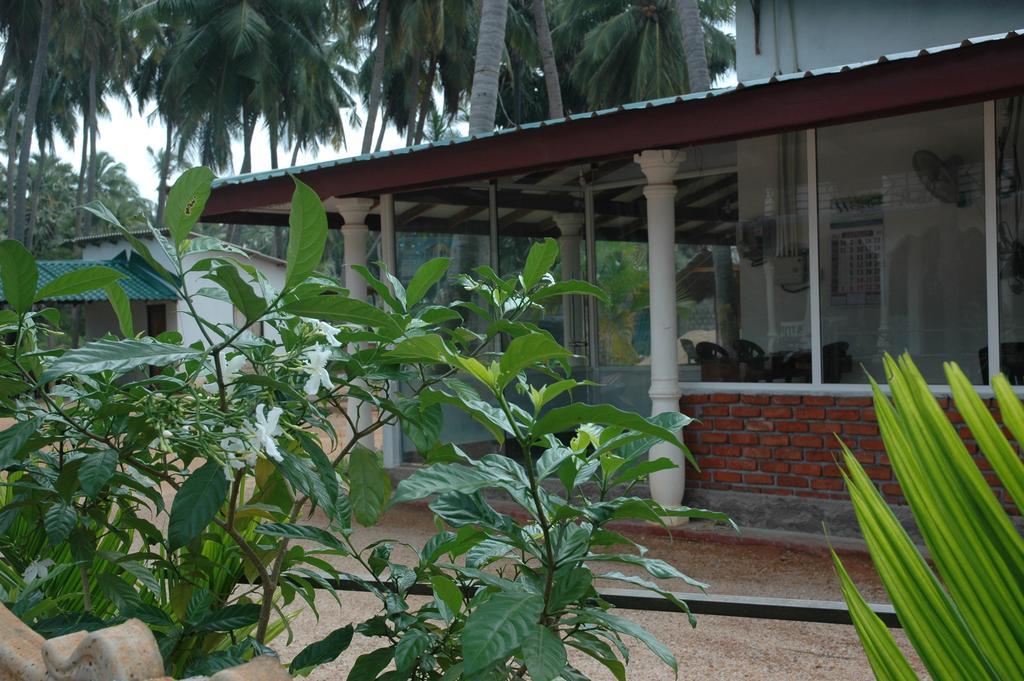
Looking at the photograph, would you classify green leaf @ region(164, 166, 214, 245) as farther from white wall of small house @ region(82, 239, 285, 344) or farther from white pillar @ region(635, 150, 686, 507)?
white wall of small house @ region(82, 239, 285, 344)

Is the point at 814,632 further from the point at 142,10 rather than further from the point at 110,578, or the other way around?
the point at 142,10

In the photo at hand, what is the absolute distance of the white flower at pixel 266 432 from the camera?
140 cm

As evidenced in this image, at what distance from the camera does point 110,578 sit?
185cm

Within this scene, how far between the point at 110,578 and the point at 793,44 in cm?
835

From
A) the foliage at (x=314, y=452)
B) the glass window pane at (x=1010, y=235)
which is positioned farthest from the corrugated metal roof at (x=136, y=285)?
the foliage at (x=314, y=452)

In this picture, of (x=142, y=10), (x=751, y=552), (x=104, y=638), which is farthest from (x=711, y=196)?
(x=142, y=10)

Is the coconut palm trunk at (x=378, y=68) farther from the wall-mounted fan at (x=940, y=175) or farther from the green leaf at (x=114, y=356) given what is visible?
the green leaf at (x=114, y=356)

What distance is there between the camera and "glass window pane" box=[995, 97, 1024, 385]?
18.8 feet

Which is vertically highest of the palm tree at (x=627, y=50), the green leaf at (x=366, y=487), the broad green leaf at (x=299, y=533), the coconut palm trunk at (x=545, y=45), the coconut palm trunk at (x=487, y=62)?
the palm tree at (x=627, y=50)

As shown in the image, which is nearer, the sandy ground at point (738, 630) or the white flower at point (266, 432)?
the white flower at point (266, 432)

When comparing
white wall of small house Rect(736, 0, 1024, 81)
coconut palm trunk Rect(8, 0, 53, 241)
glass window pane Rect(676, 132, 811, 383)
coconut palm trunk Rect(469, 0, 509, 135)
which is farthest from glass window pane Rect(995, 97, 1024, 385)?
coconut palm trunk Rect(8, 0, 53, 241)

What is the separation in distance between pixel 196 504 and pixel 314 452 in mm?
223

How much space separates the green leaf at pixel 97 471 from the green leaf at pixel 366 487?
377 millimetres

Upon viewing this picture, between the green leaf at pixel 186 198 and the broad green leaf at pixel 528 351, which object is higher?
the green leaf at pixel 186 198
